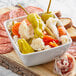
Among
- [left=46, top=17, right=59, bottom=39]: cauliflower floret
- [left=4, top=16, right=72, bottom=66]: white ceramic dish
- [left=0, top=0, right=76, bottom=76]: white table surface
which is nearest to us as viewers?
[left=4, top=16, right=72, bottom=66]: white ceramic dish

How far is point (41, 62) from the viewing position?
5.71 ft

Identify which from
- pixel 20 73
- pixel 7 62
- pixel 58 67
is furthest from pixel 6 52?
pixel 58 67

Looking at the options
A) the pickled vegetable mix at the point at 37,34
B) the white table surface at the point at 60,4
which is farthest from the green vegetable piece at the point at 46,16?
the white table surface at the point at 60,4

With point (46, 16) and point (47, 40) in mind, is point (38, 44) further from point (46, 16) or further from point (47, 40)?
point (46, 16)

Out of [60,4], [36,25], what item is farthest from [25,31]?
[60,4]

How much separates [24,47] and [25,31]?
0.15 meters

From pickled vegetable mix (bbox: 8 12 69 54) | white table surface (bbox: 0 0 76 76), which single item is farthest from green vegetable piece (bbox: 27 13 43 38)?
white table surface (bbox: 0 0 76 76)

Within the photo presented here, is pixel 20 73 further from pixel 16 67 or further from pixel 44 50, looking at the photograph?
pixel 44 50

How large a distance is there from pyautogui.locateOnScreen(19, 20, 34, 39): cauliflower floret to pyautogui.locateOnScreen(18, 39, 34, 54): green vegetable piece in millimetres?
82

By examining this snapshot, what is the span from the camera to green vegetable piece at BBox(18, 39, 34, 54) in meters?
1.63

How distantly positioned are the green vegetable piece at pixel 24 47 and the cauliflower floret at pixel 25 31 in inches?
3.2

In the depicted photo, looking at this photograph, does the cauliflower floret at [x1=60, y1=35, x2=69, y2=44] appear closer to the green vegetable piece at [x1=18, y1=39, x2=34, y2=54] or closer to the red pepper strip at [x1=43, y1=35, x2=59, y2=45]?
the red pepper strip at [x1=43, y1=35, x2=59, y2=45]

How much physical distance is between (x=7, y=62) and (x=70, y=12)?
1300 mm

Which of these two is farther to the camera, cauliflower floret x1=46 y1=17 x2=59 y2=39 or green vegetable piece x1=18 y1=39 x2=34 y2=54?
cauliflower floret x1=46 y1=17 x2=59 y2=39
